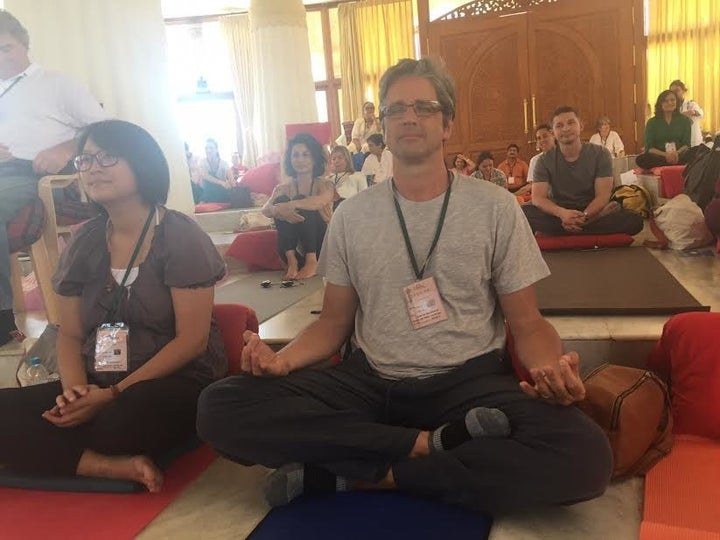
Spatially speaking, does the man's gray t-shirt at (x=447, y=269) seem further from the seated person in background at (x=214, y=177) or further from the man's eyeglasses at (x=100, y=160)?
the seated person in background at (x=214, y=177)

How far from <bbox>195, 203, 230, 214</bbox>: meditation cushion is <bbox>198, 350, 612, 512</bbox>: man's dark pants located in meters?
5.07

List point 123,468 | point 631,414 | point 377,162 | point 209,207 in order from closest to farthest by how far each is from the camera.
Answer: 1. point 631,414
2. point 123,468
3. point 377,162
4. point 209,207

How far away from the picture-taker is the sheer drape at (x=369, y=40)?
9617 mm

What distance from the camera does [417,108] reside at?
152 cm

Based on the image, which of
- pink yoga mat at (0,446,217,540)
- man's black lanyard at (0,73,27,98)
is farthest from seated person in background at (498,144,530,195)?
pink yoga mat at (0,446,217,540)

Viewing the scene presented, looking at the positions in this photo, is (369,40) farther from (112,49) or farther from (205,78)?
(112,49)

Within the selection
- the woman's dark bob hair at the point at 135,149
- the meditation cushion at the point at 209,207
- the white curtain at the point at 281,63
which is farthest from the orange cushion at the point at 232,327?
the white curtain at the point at 281,63

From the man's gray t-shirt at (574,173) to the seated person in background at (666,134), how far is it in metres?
2.74

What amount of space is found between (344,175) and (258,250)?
1143 millimetres

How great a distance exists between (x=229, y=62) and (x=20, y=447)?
9.43 meters

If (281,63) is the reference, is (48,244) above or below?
below

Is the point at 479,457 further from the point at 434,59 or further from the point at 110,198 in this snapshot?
the point at 110,198

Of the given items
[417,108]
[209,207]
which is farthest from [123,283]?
[209,207]

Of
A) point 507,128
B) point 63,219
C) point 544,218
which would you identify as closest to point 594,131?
point 507,128
